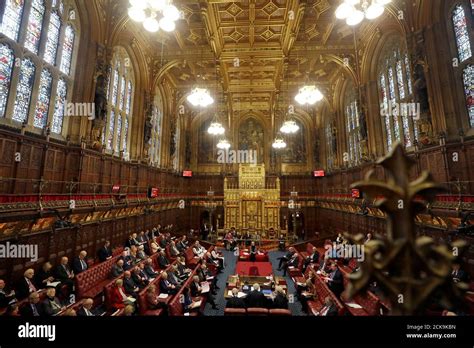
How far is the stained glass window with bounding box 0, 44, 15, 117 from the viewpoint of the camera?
25.0ft

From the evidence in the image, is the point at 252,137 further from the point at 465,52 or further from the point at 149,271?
the point at 149,271

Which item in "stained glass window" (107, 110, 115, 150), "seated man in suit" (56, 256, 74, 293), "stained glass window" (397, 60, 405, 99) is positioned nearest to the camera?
"seated man in suit" (56, 256, 74, 293)

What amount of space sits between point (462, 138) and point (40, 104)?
15862mm

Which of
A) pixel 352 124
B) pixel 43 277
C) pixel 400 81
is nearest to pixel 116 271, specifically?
pixel 43 277

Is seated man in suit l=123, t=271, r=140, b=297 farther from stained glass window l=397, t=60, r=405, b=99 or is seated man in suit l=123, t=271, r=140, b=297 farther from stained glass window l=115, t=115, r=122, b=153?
stained glass window l=397, t=60, r=405, b=99

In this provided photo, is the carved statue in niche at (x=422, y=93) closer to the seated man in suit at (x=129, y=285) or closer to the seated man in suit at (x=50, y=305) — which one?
the seated man in suit at (x=129, y=285)

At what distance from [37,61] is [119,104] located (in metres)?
5.46

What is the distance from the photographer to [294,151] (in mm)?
25281

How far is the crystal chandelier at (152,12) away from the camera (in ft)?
18.3

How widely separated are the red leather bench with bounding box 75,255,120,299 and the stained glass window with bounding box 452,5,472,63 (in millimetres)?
15357

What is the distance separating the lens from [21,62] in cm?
818

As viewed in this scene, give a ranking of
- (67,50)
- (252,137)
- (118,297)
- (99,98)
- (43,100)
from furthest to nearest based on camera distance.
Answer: (252,137) → (99,98) → (67,50) → (43,100) → (118,297)

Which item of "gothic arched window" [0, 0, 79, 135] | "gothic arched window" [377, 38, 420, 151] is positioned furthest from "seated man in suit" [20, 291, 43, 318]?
"gothic arched window" [377, 38, 420, 151]

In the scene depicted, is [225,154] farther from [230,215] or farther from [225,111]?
[230,215]
